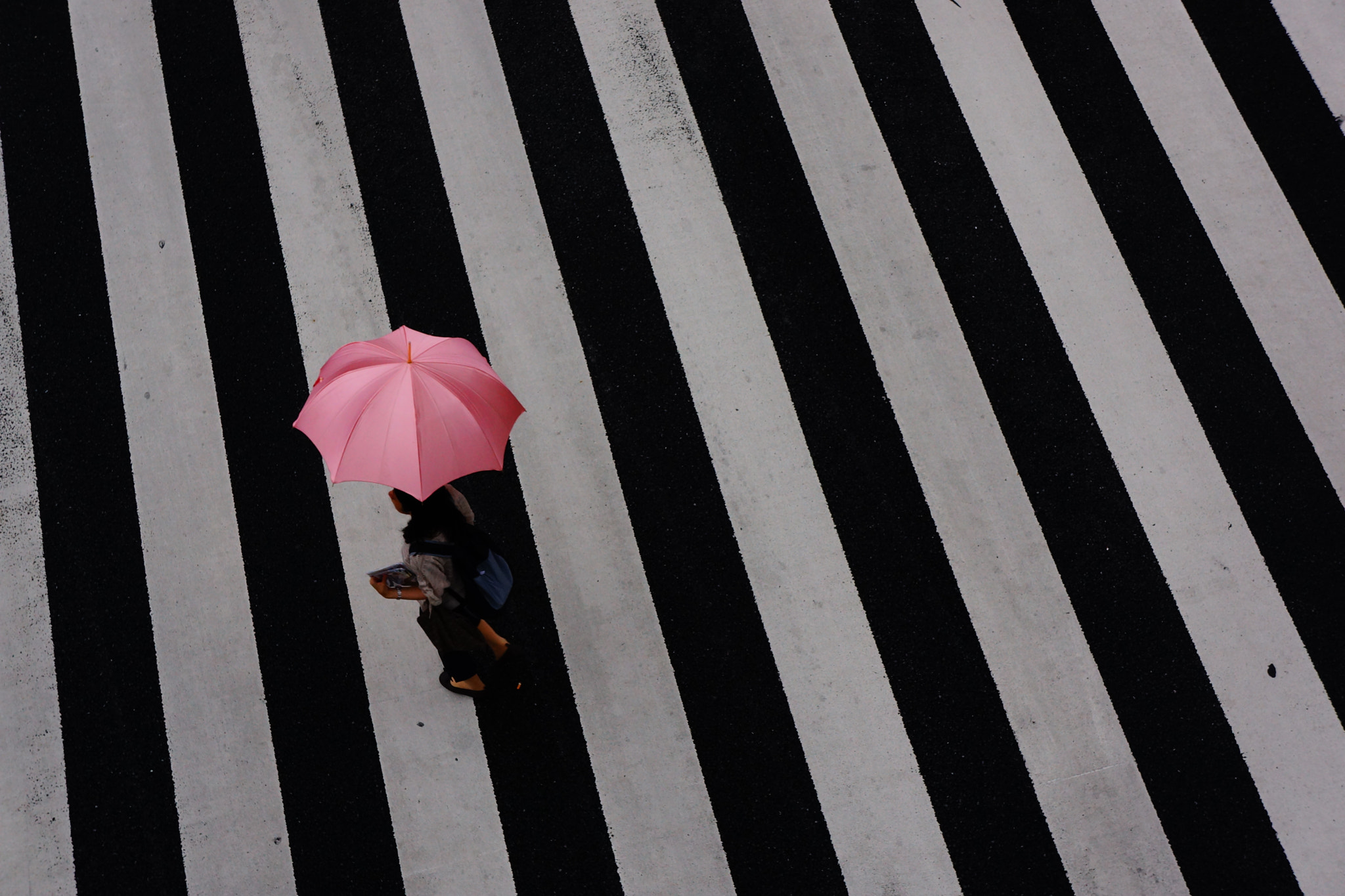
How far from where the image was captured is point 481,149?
16.8 ft

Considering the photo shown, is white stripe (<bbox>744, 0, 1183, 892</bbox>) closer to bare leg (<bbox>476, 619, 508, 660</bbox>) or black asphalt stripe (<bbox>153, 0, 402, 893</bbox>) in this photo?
bare leg (<bbox>476, 619, 508, 660</bbox>)

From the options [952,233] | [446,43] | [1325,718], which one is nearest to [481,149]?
[446,43]

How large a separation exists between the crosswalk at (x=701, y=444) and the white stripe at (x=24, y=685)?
0.02 m

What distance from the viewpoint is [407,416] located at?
3348 mm

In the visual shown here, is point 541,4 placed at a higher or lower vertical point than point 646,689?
higher

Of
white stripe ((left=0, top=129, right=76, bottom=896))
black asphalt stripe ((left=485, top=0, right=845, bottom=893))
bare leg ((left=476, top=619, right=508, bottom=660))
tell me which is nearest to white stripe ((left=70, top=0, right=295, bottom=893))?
white stripe ((left=0, top=129, right=76, bottom=896))

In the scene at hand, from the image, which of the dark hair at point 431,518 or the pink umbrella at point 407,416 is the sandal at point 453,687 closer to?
the dark hair at point 431,518

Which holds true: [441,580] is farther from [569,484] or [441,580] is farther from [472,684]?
[569,484]

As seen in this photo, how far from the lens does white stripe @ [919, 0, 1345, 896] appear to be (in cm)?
427

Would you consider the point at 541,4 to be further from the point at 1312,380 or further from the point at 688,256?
the point at 1312,380

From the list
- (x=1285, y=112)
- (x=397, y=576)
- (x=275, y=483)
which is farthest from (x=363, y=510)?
(x=1285, y=112)

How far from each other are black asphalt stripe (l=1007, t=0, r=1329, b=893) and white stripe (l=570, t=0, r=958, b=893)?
121 cm

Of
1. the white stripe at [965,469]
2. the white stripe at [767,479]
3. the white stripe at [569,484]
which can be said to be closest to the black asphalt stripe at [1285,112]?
the white stripe at [965,469]

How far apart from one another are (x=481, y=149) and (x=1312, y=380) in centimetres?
456
